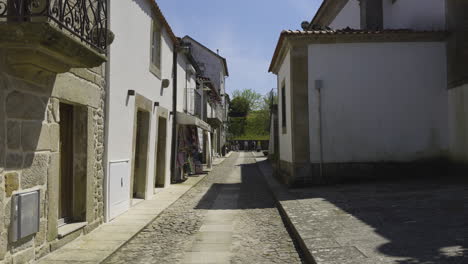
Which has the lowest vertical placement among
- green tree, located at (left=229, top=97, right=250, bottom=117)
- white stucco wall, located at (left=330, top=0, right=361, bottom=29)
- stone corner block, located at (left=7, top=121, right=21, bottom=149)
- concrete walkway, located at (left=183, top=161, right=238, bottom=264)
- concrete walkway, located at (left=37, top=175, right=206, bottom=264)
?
concrete walkway, located at (left=183, top=161, right=238, bottom=264)

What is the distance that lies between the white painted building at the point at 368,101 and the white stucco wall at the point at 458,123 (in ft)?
0.33

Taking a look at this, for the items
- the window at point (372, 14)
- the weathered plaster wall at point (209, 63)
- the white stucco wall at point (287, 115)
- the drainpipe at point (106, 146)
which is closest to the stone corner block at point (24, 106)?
the drainpipe at point (106, 146)

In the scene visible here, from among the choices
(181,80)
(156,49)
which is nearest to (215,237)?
(156,49)

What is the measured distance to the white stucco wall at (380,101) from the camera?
433 inches

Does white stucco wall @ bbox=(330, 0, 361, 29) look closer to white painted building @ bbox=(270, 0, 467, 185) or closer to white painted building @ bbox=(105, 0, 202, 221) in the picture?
white painted building @ bbox=(270, 0, 467, 185)

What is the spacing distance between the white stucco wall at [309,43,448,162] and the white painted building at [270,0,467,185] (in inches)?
1.0

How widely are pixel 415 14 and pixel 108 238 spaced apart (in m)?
10.9

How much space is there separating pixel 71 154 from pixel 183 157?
9212 millimetres

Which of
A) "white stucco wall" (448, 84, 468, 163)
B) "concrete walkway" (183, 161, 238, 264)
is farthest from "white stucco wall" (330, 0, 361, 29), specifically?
"concrete walkway" (183, 161, 238, 264)

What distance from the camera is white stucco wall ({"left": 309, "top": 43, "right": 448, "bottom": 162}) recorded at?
36.1 ft

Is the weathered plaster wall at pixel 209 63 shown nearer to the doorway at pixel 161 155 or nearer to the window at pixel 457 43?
the doorway at pixel 161 155

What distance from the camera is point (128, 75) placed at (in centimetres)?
811

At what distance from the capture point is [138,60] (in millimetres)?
8898

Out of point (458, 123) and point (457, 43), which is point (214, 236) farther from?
point (457, 43)
